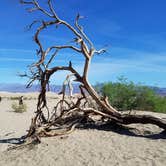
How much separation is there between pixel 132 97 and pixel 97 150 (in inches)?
501

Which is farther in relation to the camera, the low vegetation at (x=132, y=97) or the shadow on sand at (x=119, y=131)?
the low vegetation at (x=132, y=97)

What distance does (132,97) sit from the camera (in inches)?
971

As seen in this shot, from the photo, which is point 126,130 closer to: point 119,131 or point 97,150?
point 119,131

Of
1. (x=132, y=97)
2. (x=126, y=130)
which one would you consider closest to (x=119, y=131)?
(x=126, y=130)

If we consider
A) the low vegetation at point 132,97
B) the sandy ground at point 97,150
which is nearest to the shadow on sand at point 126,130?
the sandy ground at point 97,150

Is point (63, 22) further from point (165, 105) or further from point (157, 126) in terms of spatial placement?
point (165, 105)

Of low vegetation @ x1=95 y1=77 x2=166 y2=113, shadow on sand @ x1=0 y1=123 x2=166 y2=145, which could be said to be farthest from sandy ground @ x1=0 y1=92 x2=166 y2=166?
low vegetation @ x1=95 y1=77 x2=166 y2=113

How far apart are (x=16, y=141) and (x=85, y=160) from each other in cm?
491

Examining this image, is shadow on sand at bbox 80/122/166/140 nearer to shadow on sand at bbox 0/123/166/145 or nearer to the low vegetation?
shadow on sand at bbox 0/123/166/145

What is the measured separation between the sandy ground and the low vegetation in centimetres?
905

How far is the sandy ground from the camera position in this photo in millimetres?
11273

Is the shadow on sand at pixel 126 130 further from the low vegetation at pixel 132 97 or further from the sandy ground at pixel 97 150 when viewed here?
the low vegetation at pixel 132 97

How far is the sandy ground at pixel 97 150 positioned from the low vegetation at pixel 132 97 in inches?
356

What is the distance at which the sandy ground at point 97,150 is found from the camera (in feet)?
37.0
